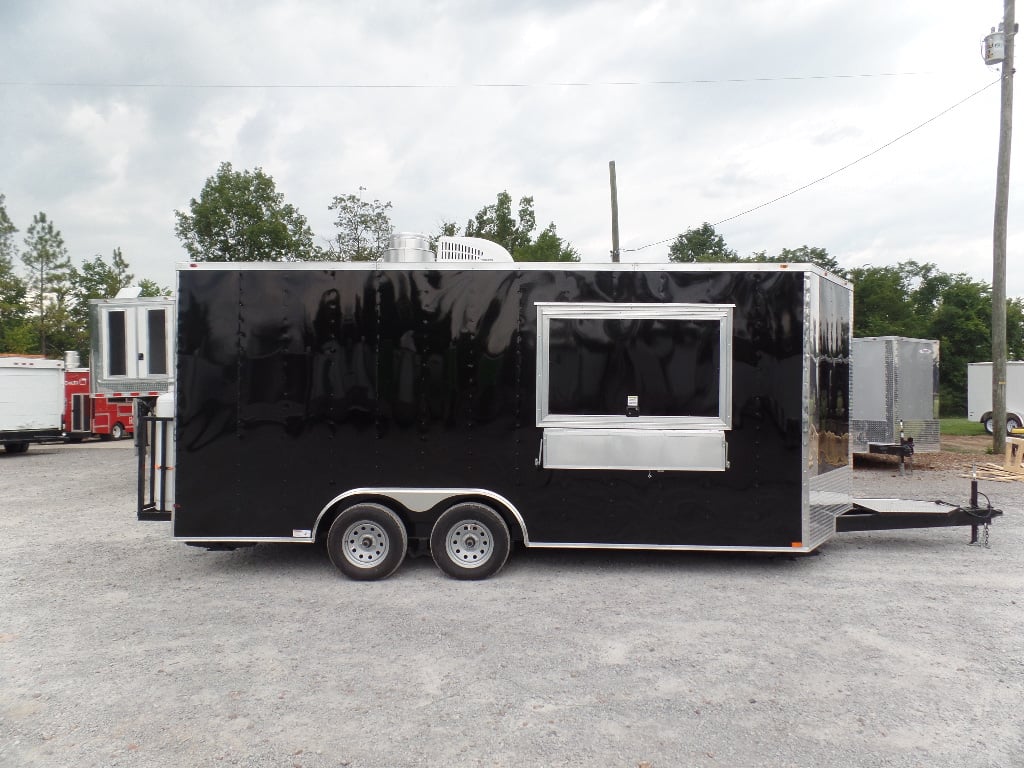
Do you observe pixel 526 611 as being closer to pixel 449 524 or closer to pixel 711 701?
pixel 449 524

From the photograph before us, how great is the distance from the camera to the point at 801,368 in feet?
19.3

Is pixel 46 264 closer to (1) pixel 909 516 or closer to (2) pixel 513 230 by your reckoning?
(2) pixel 513 230

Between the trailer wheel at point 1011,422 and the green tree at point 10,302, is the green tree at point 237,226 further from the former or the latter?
the trailer wheel at point 1011,422

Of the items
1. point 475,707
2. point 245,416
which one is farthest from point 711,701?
point 245,416

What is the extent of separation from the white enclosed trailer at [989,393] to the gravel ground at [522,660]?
692 inches

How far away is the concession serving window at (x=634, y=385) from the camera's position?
231 inches

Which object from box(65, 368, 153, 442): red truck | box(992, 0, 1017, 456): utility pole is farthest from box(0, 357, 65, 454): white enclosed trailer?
box(992, 0, 1017, 456): utility pole

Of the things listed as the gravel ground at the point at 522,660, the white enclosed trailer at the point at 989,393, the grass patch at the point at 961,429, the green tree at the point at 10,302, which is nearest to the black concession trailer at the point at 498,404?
the gravel ground at the point at 522,660

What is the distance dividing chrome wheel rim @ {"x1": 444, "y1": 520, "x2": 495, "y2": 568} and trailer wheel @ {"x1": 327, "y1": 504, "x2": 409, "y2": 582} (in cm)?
40

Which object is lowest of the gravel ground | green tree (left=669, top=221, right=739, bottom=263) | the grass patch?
the gravel ground

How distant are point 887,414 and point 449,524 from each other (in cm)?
1015

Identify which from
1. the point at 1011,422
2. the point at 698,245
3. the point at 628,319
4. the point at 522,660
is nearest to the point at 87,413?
the point at 628,319

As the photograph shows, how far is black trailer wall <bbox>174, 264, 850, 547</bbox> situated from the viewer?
5.92 meters

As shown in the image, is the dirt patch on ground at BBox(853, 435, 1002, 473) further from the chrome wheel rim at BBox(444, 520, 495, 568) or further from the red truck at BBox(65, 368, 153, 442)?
the red truck at BBox(65, 368, 153, 442)
